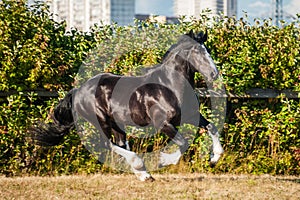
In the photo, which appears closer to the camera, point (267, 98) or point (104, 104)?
point (104, 104)

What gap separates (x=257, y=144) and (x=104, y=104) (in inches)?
110

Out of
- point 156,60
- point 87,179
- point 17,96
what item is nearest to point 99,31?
point 156,60

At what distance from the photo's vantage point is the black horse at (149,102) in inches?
229

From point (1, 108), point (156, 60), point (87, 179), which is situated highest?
point (156, 60)

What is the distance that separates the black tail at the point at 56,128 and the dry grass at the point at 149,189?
609 millimetres

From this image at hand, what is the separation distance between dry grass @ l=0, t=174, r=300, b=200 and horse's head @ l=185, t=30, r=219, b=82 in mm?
1229

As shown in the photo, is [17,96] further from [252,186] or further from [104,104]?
[252,186]

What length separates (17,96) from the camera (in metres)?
7.48

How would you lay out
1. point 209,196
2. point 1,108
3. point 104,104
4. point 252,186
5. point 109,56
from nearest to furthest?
point 209,196 → point 252,186 → point 104,104 → point 1,108 → point 109,56

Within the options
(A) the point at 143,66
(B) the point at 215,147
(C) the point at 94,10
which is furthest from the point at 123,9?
(B) the point at 215,147

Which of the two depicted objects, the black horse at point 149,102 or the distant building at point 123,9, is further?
the distant building at point 123,9

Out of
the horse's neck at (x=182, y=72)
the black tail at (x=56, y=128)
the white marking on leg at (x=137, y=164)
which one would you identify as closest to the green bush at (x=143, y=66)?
the black tail at (x=56, y=128)

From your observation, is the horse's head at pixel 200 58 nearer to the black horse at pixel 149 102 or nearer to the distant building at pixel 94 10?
the black horse at pixel 149 102

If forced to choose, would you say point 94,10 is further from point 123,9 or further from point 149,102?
point 149,102
